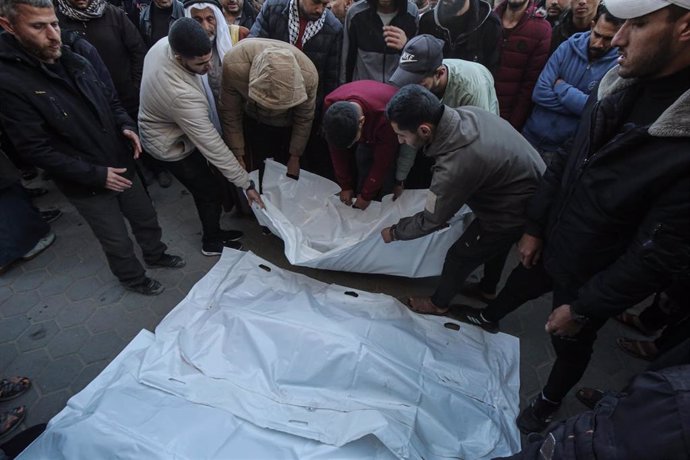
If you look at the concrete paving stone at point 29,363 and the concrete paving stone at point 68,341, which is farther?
the concrete paving stone at point 68,341

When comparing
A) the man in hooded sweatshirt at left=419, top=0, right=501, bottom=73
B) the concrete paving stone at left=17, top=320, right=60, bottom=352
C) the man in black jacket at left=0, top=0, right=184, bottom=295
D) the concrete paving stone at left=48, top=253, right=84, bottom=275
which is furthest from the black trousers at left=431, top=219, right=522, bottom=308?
the concrete paving stone at left=48, top=253, right=84, bottom=275

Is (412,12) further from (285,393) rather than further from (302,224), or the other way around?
(285,393)

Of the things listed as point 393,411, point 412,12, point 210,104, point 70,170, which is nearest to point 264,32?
point 210,104

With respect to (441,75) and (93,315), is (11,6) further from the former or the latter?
(441,75)

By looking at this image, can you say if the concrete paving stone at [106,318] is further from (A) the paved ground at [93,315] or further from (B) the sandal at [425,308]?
(B) the sandal at [425,308]

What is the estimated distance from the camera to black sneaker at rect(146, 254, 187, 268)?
2715 millimetres

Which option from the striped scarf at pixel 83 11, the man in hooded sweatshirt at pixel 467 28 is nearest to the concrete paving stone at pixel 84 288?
the striped scarf at pixel 83 11

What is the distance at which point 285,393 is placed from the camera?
1.67 metres

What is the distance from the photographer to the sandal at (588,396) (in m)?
1.96

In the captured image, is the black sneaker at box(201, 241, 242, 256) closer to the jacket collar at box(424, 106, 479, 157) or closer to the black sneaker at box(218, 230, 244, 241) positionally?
the black sneaker at box(218, 230, 244, 241)

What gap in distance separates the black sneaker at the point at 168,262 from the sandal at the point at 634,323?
10.2ft

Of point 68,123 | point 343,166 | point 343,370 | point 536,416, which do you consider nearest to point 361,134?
point 343,166

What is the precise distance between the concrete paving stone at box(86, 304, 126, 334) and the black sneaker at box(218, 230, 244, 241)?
0.85 m

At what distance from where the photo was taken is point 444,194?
5.56 ft
